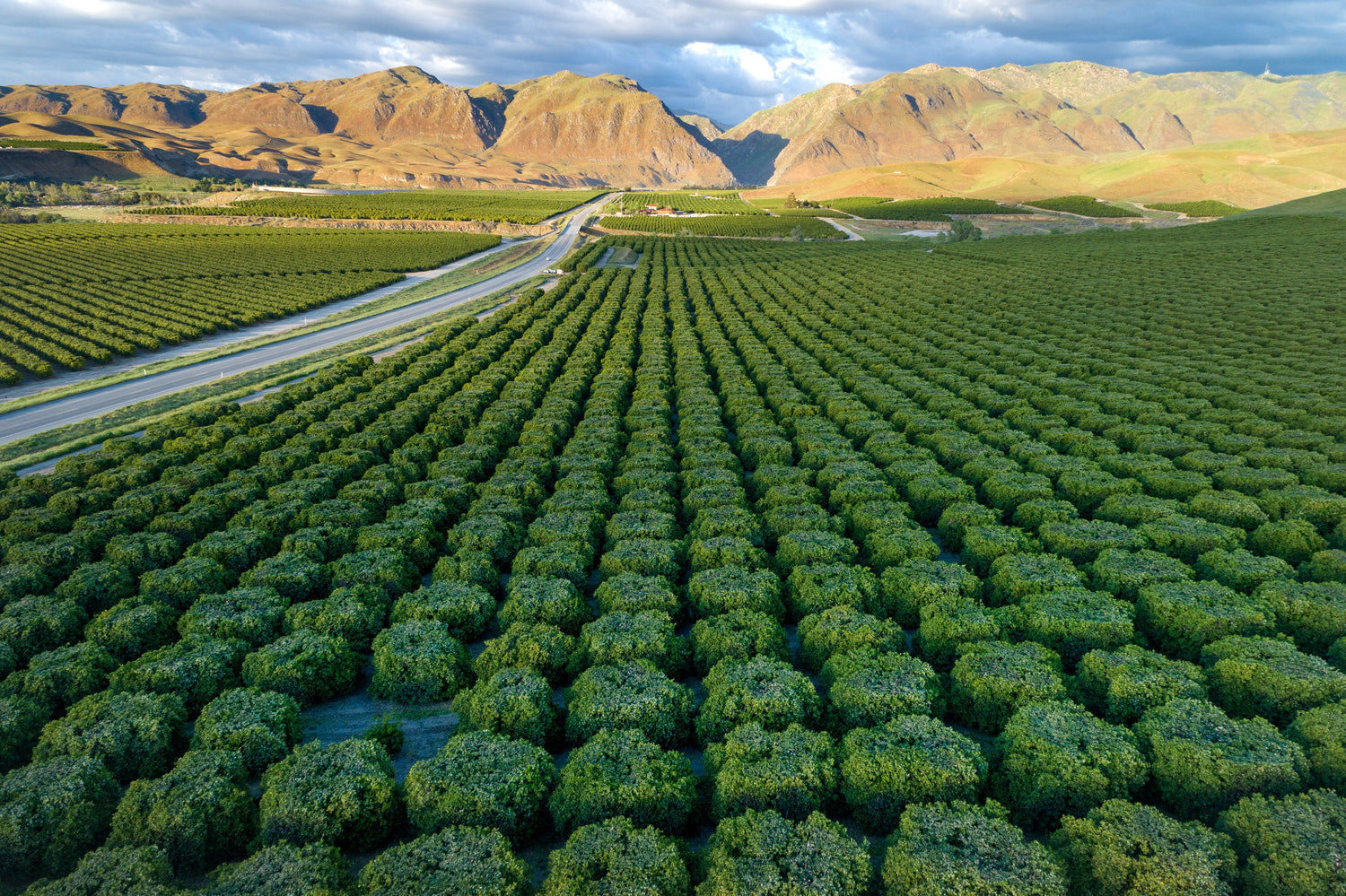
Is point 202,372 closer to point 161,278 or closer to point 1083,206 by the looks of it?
point 161,278

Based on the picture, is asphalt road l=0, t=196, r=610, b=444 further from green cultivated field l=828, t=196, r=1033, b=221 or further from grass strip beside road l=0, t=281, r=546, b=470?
green cultivated field l=828, t=196, r=1033, b=221

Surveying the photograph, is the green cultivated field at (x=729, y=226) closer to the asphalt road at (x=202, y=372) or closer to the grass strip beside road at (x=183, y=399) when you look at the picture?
the asphalt road at (x=202, y=372)

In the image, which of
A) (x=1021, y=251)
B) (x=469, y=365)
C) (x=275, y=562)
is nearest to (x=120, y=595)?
(x=275, y=562)

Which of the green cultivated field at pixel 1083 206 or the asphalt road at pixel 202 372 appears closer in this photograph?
the asphalt road at pixel 202 372

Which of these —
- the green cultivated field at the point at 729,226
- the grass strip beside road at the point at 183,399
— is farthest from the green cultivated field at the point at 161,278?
the green cultivated field at the point at 729,226

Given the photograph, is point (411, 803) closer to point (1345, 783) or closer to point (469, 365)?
point (1345, 783)

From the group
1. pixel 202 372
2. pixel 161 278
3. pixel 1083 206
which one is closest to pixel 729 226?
pixel 1083 206
